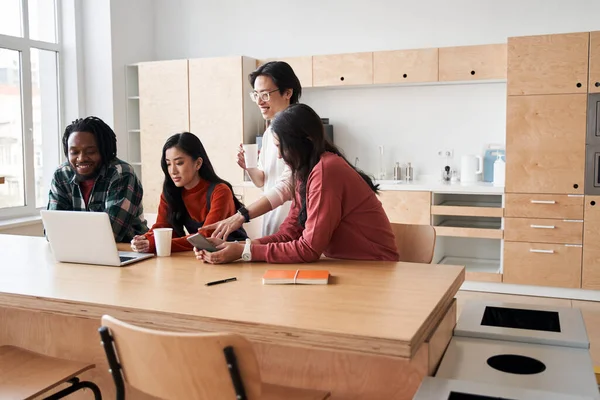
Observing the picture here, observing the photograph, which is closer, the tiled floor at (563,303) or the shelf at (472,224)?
the tiled floor at (563,303)

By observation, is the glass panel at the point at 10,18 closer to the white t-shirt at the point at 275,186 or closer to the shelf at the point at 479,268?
the white t-shirt at the point at 275,186

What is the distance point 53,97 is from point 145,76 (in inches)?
34.3

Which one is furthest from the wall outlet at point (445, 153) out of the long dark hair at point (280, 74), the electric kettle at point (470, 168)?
the long dark hair at point (280, 74)

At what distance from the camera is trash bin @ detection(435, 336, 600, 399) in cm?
154

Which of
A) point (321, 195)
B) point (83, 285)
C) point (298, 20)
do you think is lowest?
point (83, 285)

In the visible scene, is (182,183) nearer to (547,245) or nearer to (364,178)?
(364,178)

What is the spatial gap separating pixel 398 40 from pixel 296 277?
12.9 feet

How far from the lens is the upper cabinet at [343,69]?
521 cm

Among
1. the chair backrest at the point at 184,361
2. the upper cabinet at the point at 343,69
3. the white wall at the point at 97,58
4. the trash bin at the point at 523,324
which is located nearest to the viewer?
the chair backrest at the point at 184,361

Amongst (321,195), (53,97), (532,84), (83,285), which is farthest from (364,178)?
(53,97)

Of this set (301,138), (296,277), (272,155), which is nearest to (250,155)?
(272,155)

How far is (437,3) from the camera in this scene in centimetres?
525

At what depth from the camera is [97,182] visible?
272 centimetres

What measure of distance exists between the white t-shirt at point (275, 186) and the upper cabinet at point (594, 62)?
2679 millimetres
